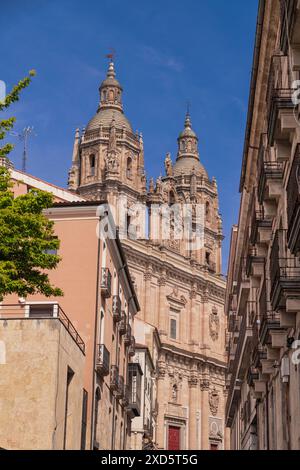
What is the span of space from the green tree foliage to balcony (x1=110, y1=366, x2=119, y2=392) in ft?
44.1

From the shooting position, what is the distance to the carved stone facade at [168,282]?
67.5m

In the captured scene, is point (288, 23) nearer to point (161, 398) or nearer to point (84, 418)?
point (84, 418)

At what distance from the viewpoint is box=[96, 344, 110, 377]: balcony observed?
1145 inches

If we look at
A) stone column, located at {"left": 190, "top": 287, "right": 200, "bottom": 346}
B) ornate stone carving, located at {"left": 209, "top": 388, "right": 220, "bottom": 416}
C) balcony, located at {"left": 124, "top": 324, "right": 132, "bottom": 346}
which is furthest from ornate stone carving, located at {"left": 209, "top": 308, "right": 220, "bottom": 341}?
balcony, located at {"left": 124, "top": 324, "right": 132, "bottom": 346}

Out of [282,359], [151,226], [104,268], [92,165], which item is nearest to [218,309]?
[151,226]

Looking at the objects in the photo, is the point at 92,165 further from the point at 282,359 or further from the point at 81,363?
the point at 282,359

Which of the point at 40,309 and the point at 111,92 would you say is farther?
the point at 111,92

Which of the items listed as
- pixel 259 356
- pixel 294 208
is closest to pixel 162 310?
pixel 259 356

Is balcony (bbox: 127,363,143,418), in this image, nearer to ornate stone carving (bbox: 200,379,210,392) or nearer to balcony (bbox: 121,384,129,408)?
balcony (bbox: 121,384,129,408)

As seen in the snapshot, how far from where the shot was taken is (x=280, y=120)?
1562 centimetres

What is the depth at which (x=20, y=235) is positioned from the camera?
1906 cm

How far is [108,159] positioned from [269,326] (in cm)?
5066
